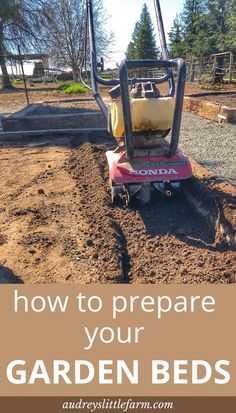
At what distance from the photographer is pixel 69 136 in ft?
31.5

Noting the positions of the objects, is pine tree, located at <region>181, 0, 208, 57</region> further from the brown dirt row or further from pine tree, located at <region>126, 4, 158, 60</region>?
the brown dirt row

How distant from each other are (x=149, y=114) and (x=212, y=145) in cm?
354

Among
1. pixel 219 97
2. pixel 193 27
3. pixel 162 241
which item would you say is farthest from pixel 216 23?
pixel 162 241

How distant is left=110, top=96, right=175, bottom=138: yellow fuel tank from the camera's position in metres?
4.08

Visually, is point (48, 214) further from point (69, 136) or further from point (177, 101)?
point (69, 136)

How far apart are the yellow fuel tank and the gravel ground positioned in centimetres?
138

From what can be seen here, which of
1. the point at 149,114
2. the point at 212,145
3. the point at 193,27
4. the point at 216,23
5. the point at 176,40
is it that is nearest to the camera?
the point at 149,114

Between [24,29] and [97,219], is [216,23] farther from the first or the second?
[97,219]

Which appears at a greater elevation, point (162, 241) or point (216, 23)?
point (216, 23)

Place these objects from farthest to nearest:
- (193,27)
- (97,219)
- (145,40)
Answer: (145,40) → (193,27) → (97,219)

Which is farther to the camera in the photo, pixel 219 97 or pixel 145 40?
pixel 145 40

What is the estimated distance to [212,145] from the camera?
736cm

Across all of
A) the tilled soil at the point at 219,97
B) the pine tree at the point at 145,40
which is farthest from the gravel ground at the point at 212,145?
the pine tree at the point at 145,40

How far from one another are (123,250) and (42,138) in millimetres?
6300
